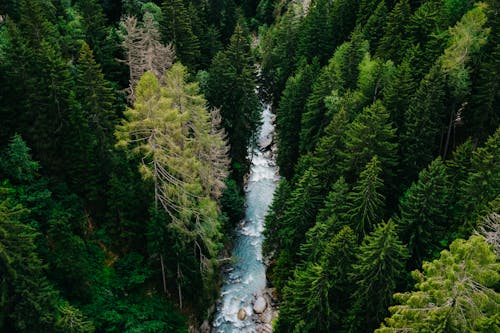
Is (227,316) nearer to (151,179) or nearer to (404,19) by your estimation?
(151,179)

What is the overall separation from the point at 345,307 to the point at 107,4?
46848 mm

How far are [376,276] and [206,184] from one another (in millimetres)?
14956

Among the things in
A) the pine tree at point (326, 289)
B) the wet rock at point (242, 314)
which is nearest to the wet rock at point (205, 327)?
the wet rock at point (242, 314)

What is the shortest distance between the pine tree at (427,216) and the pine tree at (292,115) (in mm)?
20747

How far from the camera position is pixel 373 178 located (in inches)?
1147

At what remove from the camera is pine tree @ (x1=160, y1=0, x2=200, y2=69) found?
45188mm

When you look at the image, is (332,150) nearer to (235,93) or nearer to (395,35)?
(235,93)

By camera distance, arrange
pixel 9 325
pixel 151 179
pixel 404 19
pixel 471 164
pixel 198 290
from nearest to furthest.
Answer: pixel 9 325, pixel 151 179, pixel 471 164, pixel 198 290, pixel 404 19

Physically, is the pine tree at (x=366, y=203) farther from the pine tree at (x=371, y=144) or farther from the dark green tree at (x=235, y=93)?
the dark green tree at (x=235, y=93)

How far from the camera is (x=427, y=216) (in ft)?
93.9

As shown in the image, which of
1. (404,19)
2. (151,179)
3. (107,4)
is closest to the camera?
(151,179)

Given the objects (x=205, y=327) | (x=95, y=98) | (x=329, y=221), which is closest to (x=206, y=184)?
(x=329, y=221)

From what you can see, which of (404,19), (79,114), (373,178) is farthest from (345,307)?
(404,19)

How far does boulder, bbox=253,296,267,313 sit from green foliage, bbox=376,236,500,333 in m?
23.1
